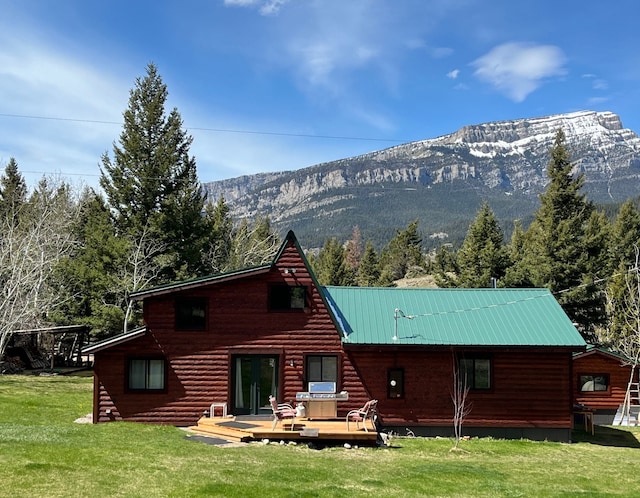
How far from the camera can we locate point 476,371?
21875 millimetres

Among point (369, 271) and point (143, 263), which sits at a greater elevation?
point (369, 271)

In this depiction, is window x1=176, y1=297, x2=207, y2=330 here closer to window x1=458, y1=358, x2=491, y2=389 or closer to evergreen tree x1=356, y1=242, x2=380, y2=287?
window x1=458, y1=358, x2=491, y2=389

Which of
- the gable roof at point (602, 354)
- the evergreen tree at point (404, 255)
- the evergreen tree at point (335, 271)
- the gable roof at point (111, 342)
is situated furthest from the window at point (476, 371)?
the evergreen tree at point (404, 255)

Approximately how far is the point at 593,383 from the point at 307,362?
16554 millimetres

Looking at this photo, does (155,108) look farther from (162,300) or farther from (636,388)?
(636,388)

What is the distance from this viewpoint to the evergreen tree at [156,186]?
4138cm

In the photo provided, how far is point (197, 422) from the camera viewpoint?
21.0 m

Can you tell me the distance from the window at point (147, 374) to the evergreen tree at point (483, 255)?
3001 cm

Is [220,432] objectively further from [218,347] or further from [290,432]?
[218,347]

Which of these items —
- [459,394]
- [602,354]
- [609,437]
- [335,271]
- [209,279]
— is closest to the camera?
[459,394]

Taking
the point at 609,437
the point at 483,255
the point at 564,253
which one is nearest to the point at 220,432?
the point at 609,437

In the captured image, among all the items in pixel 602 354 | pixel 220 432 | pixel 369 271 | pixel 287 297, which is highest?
pixel 369 271

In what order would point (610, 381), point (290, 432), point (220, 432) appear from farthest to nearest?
point (610, 381) < point (220, 432) < point (290, 432)

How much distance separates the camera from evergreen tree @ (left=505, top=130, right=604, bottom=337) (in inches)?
1699
